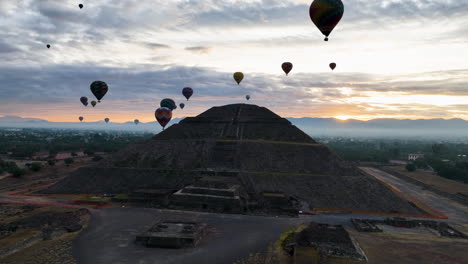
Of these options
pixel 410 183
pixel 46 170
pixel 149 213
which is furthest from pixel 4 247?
pixel 410 183

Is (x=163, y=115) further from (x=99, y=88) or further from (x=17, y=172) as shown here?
(x=17, y=172)

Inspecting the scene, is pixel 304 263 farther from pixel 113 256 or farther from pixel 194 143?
pixel 194 143

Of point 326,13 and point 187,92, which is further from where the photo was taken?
point 187,92

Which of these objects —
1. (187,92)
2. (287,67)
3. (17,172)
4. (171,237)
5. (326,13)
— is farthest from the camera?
(187,92)

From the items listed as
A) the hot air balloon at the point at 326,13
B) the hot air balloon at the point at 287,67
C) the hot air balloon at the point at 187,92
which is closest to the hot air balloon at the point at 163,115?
the hot air balloon at the point at 187,92

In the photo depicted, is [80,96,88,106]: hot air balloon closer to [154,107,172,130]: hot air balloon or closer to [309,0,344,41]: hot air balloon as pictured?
[154,107,172,130]: hot air balloon

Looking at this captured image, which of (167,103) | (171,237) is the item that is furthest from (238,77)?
(171,237)

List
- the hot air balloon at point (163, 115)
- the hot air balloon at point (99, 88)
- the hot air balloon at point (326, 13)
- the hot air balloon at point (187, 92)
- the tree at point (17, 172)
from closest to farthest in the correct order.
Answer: the hot air balloon at point (326, 13), the hot air balloon at point (99, 88), the hot air balloon at point (163, 115), the tree at point (17, 172), the hot air balloon at point (187, 92)

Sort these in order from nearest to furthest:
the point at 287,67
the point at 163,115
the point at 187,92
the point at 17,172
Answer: the point at 287,67, the point at 163,115, the point at 17,172, the point at 187,92

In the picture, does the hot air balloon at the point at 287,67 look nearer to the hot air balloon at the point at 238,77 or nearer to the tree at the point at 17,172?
the hot air balloon at the point at 238,77
